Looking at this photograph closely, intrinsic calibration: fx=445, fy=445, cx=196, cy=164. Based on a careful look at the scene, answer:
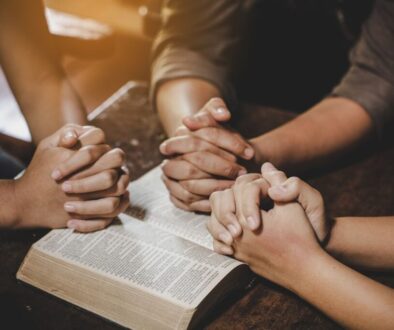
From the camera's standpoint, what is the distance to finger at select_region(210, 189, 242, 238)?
2.28ft

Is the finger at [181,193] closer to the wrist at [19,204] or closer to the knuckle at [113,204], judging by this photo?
the knuckle at [113,204]

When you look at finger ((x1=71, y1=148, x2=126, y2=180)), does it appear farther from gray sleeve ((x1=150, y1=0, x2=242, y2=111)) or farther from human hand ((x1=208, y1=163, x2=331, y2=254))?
gray sleeve ((x1=150, y1=0, x2=242, y2=111))

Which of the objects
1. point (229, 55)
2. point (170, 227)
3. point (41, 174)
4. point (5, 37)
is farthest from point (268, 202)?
point (5, 37)

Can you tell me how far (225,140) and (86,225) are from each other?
0.31 m

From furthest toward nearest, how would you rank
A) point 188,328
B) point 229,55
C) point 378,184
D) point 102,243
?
point 229,55 → point 378,184 → point 102,243 → point 188,328

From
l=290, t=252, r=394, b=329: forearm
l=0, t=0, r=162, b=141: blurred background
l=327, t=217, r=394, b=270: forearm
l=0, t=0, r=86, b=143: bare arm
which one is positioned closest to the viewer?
l=290, t=252, r=394, b=329: forearm

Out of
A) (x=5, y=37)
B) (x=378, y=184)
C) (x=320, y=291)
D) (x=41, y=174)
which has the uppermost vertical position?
(x=5, y=37)

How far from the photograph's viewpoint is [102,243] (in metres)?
0.74

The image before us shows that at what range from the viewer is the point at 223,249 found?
71 centimetres

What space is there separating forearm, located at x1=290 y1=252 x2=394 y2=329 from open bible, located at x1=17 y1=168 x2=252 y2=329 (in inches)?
4.4

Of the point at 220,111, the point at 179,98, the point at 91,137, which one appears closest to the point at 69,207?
the point at 91,137

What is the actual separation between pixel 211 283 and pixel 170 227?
0.18m

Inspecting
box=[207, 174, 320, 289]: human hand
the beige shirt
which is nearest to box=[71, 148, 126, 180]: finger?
box=[207, 174, 320, 289]: human hand

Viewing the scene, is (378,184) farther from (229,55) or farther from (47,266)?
(47,266)
